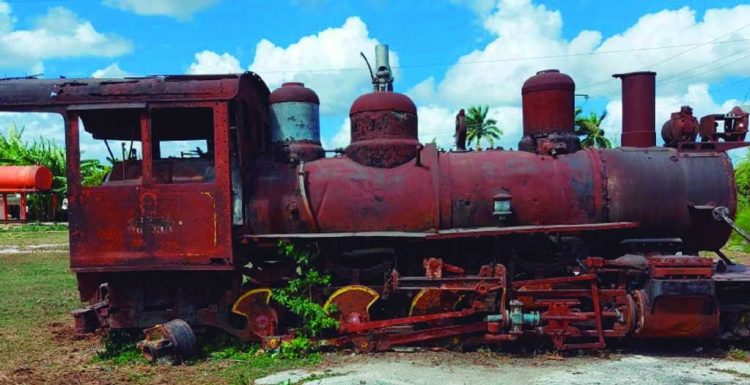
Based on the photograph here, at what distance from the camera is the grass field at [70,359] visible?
6.50 m

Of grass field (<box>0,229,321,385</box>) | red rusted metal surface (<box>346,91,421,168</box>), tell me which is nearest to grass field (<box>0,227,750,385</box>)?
grass field (<box>0,229,321,385</box>)

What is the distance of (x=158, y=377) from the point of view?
257 inches

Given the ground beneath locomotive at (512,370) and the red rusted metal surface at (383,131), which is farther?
the red rusted metal surface at (383,131)

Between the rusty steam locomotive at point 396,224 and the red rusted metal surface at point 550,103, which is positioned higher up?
the red rusted metal surface at point 550,103

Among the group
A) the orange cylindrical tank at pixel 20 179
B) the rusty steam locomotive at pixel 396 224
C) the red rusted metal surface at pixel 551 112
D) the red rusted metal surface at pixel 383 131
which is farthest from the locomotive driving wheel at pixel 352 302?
the orange cylindrical tank at pixel 20 179

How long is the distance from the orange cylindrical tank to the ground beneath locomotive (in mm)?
28451

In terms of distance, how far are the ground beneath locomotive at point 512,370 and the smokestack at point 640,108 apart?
2.82 meters

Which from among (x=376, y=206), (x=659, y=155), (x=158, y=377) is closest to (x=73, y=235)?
(x=158, y=377)

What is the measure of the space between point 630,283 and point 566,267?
0.72 meters

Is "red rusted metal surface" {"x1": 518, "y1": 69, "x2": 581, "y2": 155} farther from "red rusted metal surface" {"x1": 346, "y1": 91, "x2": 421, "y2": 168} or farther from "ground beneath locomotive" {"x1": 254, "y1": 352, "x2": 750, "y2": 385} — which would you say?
"ground beneath locomotive" {"x1": 254, "y1": 352, "x2": 750, "y2": 385}

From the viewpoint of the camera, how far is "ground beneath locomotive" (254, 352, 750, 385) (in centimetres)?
609

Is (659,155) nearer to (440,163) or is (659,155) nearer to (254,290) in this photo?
(440,163)

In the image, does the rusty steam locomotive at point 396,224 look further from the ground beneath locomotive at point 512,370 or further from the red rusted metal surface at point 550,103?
the ground beneath locomotive at point 512,370

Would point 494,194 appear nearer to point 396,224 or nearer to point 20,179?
point 396,224
